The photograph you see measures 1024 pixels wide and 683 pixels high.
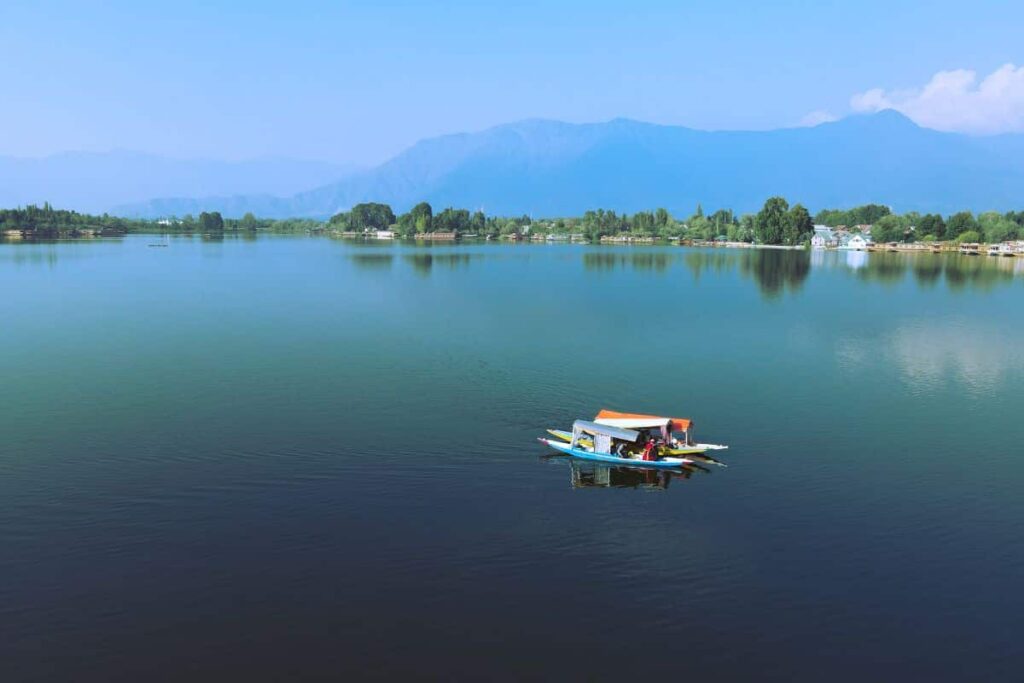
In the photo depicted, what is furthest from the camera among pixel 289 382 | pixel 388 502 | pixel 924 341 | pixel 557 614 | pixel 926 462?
pixel 924 341

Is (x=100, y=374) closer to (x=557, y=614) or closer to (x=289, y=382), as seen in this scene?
(x=289, y=382)

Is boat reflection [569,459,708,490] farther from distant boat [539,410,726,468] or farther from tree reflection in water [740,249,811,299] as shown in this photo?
tree reflection in water [740,249,811,299]

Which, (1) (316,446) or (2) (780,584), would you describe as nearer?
(2) (780,584)

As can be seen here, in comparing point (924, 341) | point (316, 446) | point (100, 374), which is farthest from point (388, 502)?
point (924, 341)

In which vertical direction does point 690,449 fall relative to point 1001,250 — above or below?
below

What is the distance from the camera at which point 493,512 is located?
27.4 m

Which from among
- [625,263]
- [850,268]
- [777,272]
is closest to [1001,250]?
[850,268]

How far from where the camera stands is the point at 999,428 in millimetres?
38781

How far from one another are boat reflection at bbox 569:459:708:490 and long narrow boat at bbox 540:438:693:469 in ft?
0.69

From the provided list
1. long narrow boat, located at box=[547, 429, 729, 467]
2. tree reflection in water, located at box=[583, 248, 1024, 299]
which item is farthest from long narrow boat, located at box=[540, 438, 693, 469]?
tree reflection in water, located at box=[583, 248, 1024, 299]

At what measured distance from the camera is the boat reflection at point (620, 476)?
31.1m

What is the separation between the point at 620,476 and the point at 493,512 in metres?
7.35

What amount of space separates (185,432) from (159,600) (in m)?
15.5

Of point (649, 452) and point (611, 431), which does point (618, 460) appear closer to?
point (611, 431)
